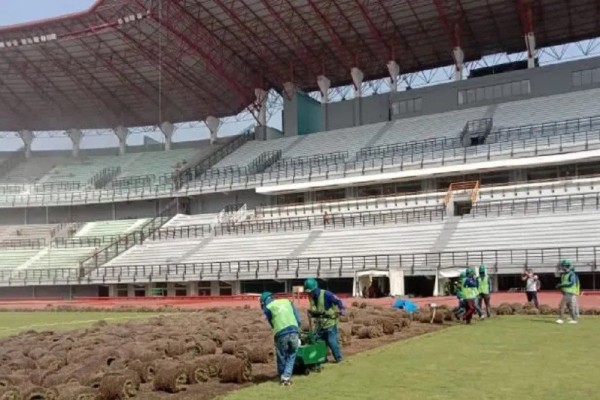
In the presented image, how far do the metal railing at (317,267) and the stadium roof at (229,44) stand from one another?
21.3m

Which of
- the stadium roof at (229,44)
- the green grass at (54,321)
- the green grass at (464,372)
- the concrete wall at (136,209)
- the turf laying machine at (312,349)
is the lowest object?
the green grass at (54,321)

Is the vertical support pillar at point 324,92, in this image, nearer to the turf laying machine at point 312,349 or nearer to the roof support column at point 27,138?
the roof support column at point 27,138

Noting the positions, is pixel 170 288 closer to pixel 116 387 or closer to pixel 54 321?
pixel 54 321

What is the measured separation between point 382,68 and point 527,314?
49.2 metres

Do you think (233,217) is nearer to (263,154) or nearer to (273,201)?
(273,201)

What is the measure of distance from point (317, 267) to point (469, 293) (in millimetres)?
21750

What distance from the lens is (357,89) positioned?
218 feet

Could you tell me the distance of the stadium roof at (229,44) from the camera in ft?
187

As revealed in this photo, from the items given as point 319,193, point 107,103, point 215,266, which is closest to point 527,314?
point 215,266

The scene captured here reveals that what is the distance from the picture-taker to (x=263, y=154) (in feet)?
216

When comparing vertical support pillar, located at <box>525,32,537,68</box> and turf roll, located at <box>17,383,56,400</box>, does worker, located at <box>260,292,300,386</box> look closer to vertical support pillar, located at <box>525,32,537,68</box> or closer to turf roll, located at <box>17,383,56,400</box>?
turf roll, located at <box>17,383,56,400</box>

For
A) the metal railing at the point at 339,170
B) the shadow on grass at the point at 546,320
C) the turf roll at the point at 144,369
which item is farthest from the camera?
the metal railing at the point at 339,170

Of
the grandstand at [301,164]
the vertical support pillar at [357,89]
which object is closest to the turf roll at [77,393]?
the grandstand at [301,164]

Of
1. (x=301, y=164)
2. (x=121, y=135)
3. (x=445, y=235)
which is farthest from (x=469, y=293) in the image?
(x=121, y=135)
